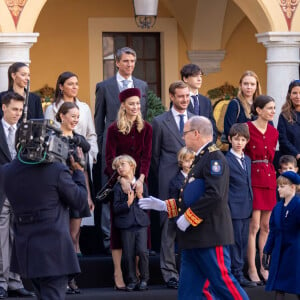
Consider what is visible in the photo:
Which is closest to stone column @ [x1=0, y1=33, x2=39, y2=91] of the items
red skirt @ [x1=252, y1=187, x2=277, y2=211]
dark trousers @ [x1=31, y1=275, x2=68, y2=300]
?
red skirt @ [x1=252, y1=187, x2=277, y2=211]

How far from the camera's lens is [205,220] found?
8.84 metres

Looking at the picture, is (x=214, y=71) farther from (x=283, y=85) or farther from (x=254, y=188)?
(x=254, y=188)

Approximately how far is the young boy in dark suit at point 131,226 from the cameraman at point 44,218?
2056 mm

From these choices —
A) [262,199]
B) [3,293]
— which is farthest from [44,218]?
[262,199]

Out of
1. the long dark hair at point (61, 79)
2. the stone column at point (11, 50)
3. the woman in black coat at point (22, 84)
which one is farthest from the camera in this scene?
the stone column at point (11, 50)

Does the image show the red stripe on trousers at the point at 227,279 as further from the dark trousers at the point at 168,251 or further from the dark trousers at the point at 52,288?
the dark trousers at the point at 168,251

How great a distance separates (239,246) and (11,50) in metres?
4.33

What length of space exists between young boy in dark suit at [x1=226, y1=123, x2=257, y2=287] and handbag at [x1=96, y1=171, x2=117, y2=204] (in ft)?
3.61

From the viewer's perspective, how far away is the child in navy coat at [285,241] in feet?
33.4

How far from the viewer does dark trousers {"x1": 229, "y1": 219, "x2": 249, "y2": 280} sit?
10.7 metres

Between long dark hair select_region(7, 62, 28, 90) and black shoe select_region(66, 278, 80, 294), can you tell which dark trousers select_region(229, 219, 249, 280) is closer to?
black shoe select_region(66, 278, 80, 294)

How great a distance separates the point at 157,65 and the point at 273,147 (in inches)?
307

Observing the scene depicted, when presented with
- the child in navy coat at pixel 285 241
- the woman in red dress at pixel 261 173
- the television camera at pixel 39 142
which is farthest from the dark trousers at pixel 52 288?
the woman in red dress at pixel 261 173

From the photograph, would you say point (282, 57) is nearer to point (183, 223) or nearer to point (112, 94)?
point (112, 94)
